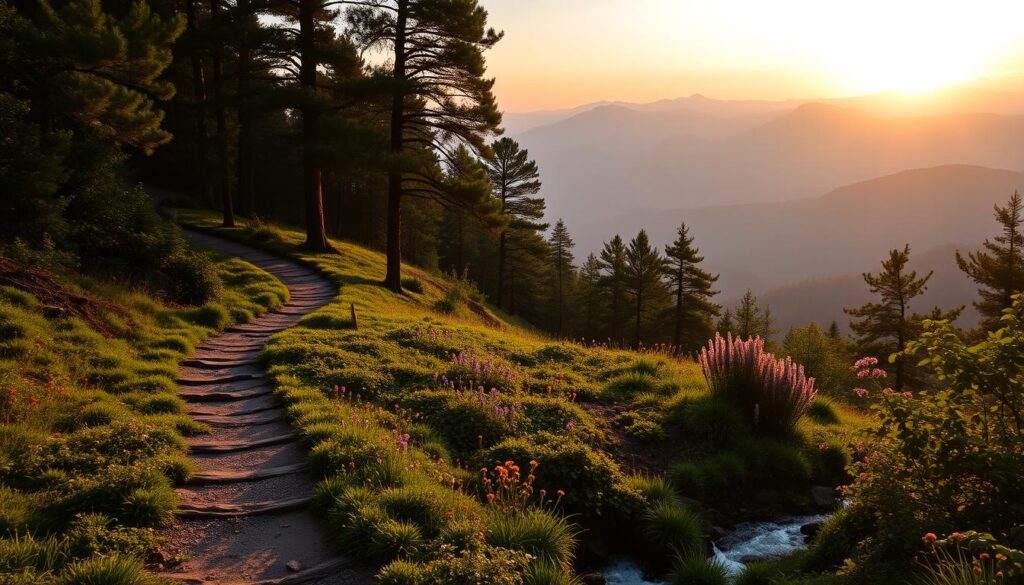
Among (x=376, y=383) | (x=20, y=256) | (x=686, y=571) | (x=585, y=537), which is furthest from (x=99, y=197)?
(x=686, y=571)

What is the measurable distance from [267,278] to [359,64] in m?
9.92

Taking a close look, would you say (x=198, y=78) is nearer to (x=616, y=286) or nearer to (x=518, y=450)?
(x=518, y=450)

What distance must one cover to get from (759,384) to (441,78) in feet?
50.4

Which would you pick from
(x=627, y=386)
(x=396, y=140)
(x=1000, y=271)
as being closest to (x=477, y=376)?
(x=627, y=386)

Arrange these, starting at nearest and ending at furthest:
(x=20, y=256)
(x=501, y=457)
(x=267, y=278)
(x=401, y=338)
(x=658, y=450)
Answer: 1. (x=501, y=457)
2. (x=658, y=450)
3. (x=20, y=256)
4. (x=401, y=338)
5. (x=267, y=278)

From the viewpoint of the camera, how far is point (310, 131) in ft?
79.2

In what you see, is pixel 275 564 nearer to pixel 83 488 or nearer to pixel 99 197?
pixel 83 488

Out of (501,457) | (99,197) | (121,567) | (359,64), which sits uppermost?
(359,64)

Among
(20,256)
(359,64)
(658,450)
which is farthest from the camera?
(359,64)

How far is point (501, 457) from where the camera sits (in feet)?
23.1

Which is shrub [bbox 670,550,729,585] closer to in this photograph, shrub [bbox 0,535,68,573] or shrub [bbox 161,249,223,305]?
shrub [bbox 0,535,68,573]

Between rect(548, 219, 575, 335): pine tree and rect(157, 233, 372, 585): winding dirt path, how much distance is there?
52.7 metres

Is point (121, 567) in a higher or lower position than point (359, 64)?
lower

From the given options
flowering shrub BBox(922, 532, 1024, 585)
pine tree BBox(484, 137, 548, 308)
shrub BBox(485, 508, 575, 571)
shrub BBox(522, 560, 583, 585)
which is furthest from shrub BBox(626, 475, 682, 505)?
pine tree BBox(484, 137, 548, 308)
